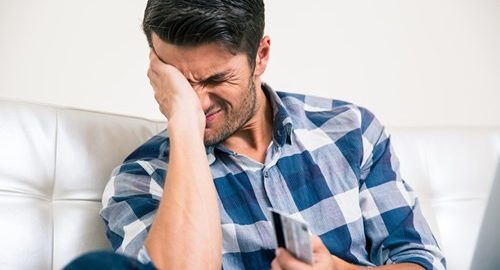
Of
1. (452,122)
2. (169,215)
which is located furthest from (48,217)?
(452,122)

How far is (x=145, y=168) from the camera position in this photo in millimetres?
1273

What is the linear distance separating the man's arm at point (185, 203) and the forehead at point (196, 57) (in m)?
0.03

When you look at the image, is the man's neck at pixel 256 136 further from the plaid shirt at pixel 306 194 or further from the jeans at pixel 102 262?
the jeans at pixel 102 262

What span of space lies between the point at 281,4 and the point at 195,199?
99 cm

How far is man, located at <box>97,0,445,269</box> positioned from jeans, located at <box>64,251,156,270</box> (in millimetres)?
378

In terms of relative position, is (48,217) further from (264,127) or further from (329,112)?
(329,112)

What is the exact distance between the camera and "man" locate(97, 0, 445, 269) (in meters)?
1.16

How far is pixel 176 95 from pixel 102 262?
58 centimetres

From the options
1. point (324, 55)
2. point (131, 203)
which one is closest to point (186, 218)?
point (131, 203)

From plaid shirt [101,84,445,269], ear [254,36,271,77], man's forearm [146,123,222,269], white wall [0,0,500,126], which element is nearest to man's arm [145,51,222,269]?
man's forearm [146,123,222,269]

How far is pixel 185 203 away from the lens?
111cm

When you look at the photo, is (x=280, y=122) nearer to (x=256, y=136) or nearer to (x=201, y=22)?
(x=256, y=136)

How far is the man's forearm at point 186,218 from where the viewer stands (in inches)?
42.3

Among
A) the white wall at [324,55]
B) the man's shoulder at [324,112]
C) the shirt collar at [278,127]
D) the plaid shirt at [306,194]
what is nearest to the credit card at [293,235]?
the plaid shirt at [306,194]
